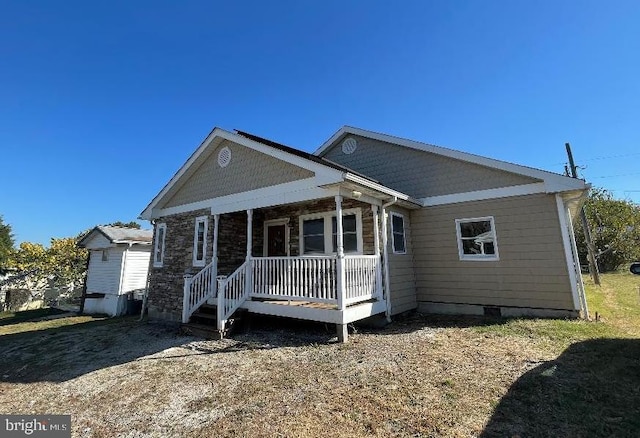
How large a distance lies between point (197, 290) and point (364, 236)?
5.29 meters

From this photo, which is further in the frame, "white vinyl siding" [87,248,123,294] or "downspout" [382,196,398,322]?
"white vinyl siding" [87,248,123,294]

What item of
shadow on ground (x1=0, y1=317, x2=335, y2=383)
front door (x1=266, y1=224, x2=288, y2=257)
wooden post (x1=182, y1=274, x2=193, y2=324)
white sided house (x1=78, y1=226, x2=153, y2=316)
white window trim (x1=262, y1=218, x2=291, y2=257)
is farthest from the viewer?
white sided house (x1=78, y1=226, x2=153, y2=316)

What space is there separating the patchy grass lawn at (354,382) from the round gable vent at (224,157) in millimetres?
5472

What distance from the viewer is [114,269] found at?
49.0 feet

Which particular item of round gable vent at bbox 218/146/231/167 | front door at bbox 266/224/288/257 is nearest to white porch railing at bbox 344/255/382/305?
front door at bbox 266/224/288/257

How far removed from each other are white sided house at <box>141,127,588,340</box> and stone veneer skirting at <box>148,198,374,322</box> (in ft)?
0.13

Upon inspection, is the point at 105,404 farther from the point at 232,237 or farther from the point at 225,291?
the point at 232,237

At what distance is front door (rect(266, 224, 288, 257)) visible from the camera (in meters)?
10.7

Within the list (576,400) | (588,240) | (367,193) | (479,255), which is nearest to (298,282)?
(367,193)

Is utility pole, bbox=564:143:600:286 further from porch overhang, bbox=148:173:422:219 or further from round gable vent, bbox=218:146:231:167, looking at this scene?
round gable vent, bbox=218:146:231:167

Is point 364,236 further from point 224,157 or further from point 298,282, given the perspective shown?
point 224,157

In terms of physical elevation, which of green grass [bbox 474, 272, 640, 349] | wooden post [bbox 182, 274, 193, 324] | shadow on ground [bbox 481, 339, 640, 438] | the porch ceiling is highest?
the porch ceiling

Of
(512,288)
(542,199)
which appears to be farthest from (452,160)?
(512,288)

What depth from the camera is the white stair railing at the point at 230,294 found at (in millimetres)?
7707
